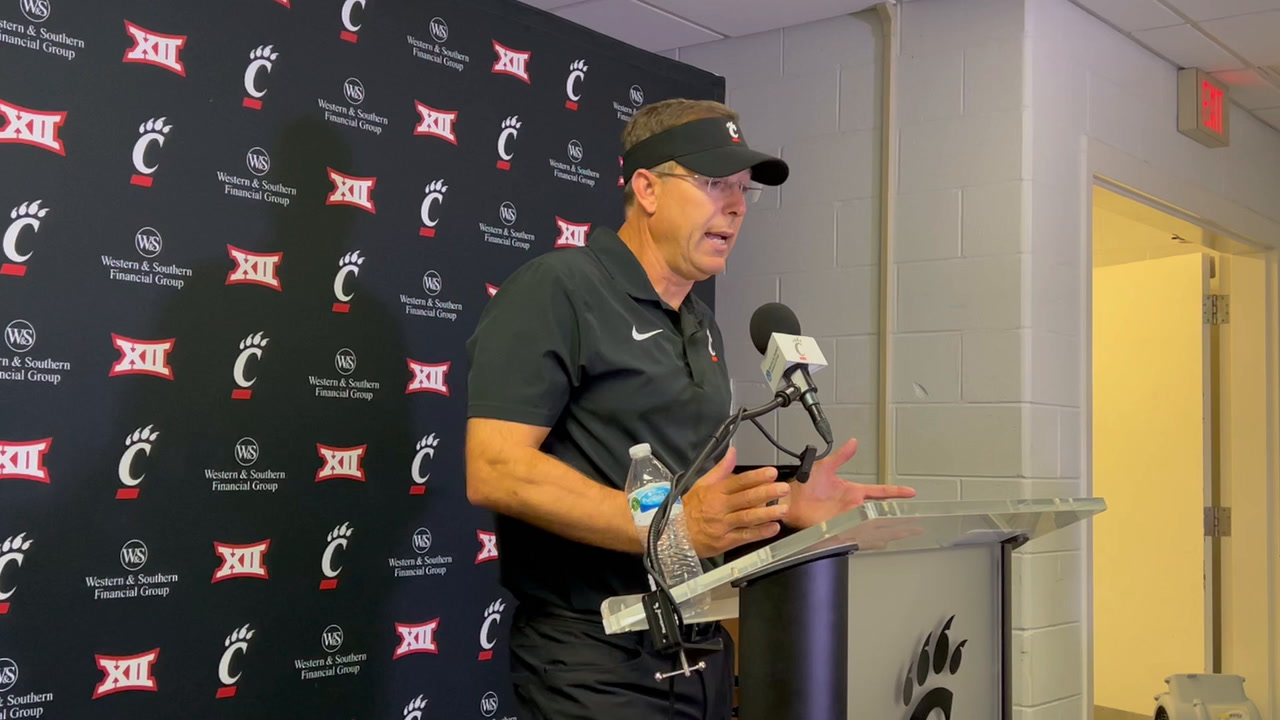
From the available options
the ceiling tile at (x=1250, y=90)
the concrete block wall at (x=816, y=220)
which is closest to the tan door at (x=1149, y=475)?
the ceiling tile at (x=1250, y=90)

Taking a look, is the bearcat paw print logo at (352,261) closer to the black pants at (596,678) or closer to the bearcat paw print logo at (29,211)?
the bearcat paw print logo at (29,211)

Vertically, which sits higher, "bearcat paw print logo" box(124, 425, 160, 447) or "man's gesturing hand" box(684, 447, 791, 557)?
"bearcat paw print logo" box(124, 425, 160, 447)

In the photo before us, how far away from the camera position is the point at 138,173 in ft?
7.59

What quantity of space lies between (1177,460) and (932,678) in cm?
389

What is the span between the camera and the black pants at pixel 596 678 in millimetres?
1625

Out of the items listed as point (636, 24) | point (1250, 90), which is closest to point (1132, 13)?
point (1250, 90)

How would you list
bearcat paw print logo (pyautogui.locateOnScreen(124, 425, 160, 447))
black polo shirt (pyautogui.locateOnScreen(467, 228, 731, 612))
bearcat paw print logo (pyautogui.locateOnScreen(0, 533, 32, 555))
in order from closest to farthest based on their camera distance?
black polo shirt (pyautogui.locateOnScreen(467, 228, 731, 612)) < bearcat paw print logo (pyautogui.locateOnScreen(0, 533, 32, 555)) < bearcat paw print logo (pyautogui.locateOnScreen(124, 425, 160, 447))

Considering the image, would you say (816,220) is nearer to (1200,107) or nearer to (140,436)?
(1200,107)

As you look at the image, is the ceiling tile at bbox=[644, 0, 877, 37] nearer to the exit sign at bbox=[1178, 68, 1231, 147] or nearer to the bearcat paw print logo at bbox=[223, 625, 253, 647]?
the exit sign at bbox=[1178, 68, 1231, 147]

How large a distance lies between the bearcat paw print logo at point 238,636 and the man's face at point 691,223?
49.4 inches

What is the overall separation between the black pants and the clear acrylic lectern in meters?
0.14

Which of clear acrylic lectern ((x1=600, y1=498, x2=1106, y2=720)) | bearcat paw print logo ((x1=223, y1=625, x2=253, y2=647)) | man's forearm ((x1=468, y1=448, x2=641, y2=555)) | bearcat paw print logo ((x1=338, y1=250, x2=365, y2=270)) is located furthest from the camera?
bearcat paw print logo ((x1=338, y1=250, x2=365, y2=270))

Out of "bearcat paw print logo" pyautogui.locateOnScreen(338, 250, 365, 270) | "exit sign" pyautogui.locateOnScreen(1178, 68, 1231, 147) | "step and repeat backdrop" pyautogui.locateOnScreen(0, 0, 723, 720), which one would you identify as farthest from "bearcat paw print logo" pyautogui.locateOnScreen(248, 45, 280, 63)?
"exit sign" pyautogui.locateOnScreen(1178, 68, 1231, 147)

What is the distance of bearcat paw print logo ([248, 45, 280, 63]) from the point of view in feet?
8.30
